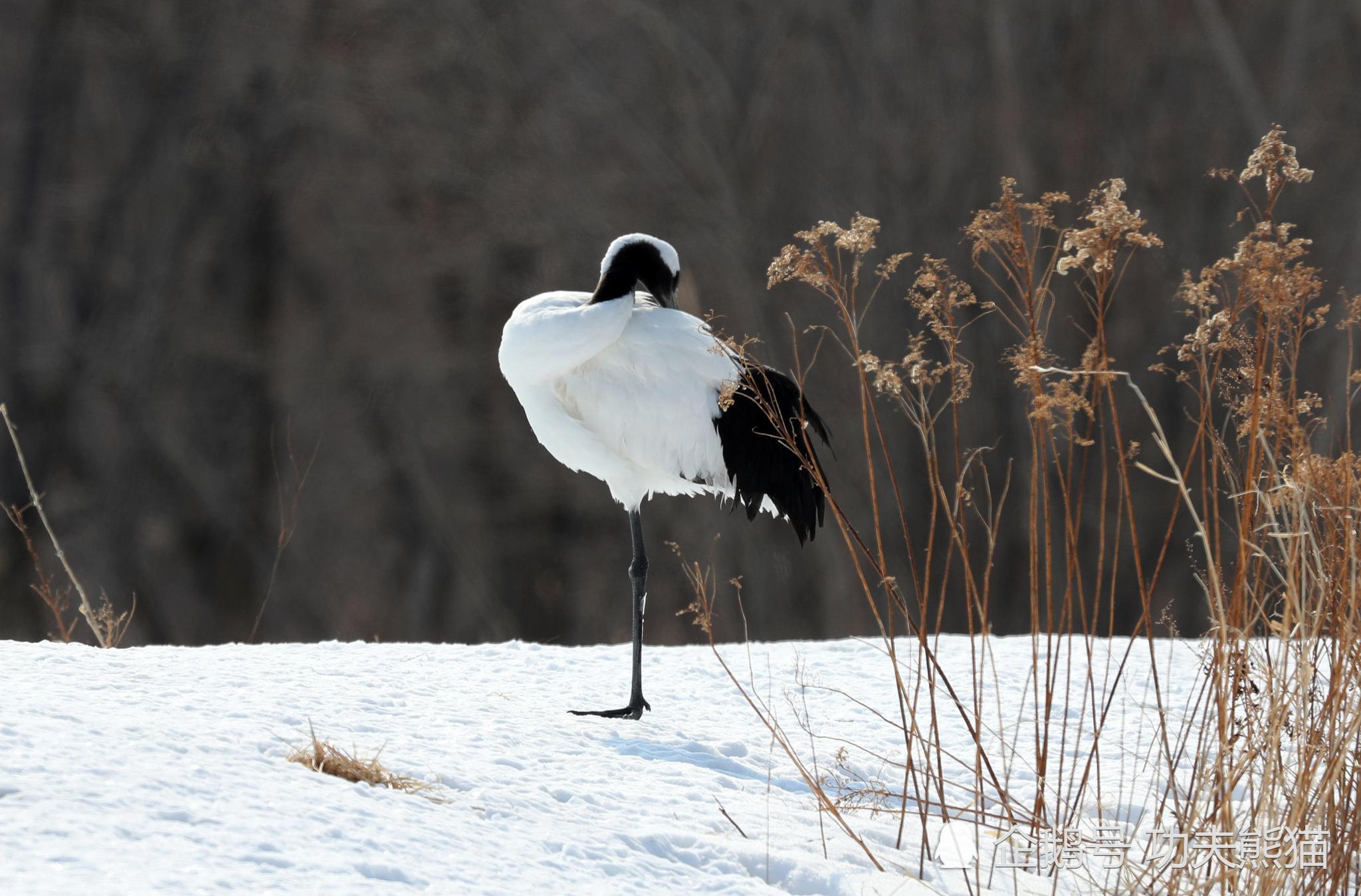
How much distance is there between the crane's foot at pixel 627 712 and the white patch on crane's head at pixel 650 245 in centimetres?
103

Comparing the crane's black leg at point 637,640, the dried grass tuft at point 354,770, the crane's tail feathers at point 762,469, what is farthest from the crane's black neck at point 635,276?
the dried grass tuft at point 354,770

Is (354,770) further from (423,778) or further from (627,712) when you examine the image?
Answer: (627,712)

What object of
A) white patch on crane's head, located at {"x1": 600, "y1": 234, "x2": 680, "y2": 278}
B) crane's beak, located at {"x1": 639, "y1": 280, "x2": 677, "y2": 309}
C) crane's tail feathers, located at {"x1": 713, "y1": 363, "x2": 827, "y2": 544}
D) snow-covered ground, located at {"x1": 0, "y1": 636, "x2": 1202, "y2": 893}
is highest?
white patch on crane's head, located at {"x1": 600, "y1": 234, "x2": 680, "y2": 278}

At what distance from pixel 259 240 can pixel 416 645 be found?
18.8 feet

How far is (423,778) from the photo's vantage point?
6.06 feet

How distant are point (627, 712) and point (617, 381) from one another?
77 cm

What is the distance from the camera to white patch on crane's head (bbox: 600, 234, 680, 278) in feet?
10.7

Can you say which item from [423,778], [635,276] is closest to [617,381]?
[635,276]

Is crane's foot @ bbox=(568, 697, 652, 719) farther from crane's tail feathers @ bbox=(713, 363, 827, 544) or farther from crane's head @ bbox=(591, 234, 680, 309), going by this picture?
crane's head @ bbox=(591, 234, 680, 309)

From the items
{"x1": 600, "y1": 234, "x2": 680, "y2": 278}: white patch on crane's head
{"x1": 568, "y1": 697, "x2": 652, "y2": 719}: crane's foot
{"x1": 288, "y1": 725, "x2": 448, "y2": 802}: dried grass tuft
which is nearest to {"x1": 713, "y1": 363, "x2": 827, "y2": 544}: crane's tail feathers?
{"x1": 600, "y1": 234, "x2": 680, "y2": 278}: white patch on crane's head

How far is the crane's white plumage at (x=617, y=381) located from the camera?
3035 millimetres

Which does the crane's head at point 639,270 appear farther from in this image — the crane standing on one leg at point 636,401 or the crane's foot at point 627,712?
the crane's foot at point 627,712

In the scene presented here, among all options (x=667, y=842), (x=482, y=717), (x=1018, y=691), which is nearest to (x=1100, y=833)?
(x=667, y=842)

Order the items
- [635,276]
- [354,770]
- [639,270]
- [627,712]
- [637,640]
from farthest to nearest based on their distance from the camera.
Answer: [639,270] → [635,276] → [637,640] → [627,712] → [354,770]
